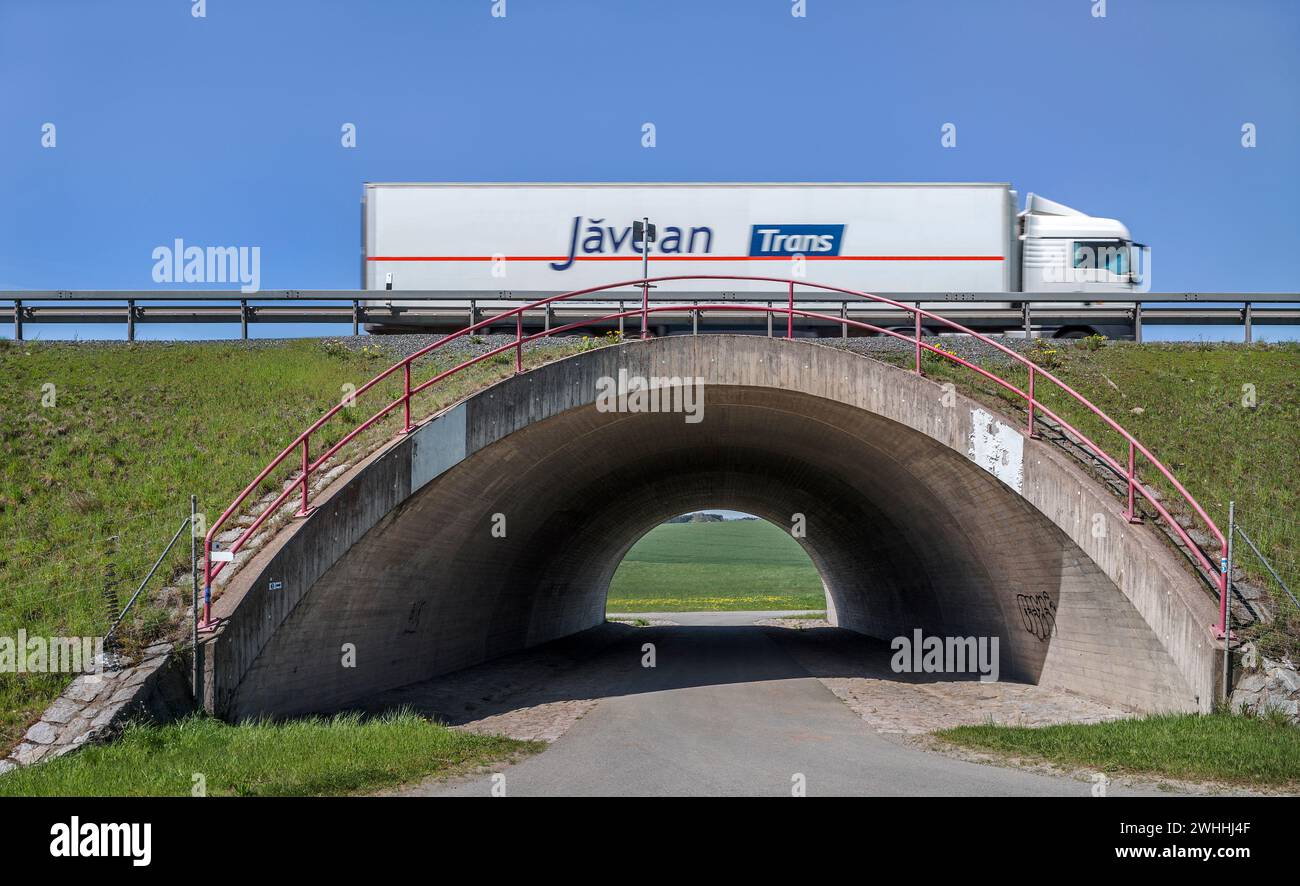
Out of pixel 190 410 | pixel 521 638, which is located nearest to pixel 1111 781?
pixel 190 410

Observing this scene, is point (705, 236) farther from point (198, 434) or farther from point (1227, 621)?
point (1227, 621)

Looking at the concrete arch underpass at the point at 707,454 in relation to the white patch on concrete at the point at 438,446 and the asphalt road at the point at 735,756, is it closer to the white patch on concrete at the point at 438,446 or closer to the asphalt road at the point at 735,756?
the white patch on concrete at the point at 438,446

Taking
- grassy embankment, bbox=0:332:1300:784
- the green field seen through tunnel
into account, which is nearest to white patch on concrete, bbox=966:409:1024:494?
grassy embankment, bbox=0:332:1300:784

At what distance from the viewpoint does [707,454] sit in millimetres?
20438

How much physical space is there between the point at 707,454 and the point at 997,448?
333 inches

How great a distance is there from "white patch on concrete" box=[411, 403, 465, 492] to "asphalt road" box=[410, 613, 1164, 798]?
369 centimetres

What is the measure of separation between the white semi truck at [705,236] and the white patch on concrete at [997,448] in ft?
32.1

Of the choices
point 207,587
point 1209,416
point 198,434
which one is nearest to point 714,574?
point 1209,416

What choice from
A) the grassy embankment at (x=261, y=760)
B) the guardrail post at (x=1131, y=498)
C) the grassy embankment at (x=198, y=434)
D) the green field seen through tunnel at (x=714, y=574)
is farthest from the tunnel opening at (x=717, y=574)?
the grassy embankment at (x=261, y=760)

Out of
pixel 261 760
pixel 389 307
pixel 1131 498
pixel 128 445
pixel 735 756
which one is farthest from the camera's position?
pixel 389 307

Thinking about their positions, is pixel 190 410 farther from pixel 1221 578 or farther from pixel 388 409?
pixel 1221 578

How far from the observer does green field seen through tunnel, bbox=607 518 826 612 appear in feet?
158

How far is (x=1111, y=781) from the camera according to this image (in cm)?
805

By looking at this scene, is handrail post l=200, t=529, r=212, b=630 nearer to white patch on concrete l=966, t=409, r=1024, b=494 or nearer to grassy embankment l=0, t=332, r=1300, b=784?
grassy embankment l=0, t=332, r=1300, b=784
